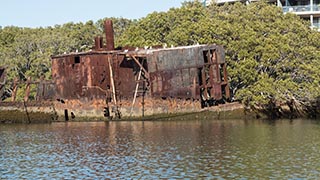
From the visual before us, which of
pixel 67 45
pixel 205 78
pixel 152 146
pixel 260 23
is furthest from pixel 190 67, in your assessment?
pixel 67 45

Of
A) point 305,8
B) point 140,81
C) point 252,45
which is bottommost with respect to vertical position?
point 140,81

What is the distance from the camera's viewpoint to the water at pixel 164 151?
2225cm

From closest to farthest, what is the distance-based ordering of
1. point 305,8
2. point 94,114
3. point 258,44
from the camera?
point 94,114, point 258,44, point 305,8

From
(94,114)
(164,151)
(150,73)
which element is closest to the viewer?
(164,151)

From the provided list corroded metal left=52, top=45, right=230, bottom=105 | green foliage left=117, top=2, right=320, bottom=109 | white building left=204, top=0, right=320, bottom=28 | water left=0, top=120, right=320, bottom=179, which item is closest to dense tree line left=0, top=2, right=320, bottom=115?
green foliage left=117, top=2, right=320, bottom=109

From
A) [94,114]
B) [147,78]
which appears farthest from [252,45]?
[94,114]

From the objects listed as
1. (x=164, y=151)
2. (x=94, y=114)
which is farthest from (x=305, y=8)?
(x=164, y=151)

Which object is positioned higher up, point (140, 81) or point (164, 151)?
point (140, 81)

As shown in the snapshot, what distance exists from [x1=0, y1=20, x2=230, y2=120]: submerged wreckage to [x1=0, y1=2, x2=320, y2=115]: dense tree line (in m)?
2.19

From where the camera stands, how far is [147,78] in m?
43.9

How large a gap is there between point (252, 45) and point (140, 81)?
8.39 m

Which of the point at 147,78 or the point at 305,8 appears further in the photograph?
the point at 305,8

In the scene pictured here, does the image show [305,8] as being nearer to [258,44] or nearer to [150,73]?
[258,44]

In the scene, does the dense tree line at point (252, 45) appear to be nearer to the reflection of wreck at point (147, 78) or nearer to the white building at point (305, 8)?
the reflection of wreck at point (147, 78)
